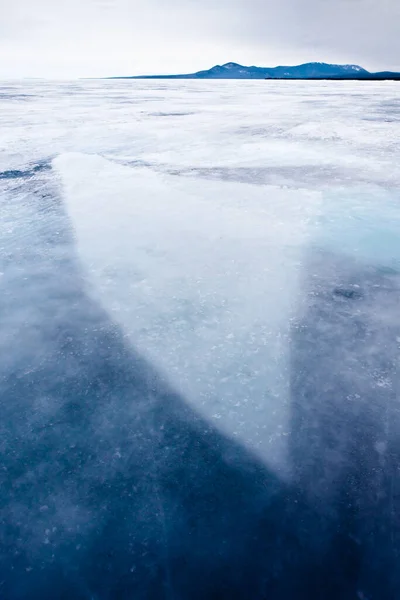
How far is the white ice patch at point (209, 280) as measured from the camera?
1.92 m

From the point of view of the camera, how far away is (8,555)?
132 cm

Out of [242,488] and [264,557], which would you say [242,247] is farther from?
[264,557]

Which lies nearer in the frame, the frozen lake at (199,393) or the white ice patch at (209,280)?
the frozen lake at (199,393)

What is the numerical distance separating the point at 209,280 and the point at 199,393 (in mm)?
1131

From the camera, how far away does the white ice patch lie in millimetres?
1920

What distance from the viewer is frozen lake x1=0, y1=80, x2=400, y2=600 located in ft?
4.37

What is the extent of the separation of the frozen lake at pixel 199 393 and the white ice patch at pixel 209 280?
0.02 m

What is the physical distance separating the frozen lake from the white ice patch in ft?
0.05

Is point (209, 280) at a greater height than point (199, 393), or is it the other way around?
point (209, 280)

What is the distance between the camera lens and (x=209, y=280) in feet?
9.39

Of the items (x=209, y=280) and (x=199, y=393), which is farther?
(x=209, y=280)

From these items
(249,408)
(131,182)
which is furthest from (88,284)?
(131,182)

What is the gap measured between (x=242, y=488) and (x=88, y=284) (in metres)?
1.91

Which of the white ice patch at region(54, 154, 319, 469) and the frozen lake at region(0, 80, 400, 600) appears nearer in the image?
the frozen lake at region(0, 80, 400, 600)
